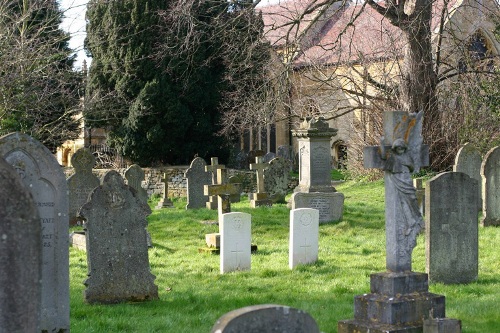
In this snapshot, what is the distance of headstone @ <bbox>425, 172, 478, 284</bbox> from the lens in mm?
11117

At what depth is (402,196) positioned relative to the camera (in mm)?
8719

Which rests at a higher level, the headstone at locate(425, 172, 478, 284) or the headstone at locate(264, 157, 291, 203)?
the headstone at locate(264, 157, 291, 203)

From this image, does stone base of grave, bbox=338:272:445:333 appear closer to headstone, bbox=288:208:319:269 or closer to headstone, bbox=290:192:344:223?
headstone, bbox=288:208:319:269

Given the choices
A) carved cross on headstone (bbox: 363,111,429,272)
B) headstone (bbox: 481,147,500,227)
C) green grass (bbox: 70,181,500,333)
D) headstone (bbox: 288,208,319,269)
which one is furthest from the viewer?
headstone (bbox: 481,147,500,227)

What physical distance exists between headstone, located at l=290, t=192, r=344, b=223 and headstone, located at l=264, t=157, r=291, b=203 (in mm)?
5027

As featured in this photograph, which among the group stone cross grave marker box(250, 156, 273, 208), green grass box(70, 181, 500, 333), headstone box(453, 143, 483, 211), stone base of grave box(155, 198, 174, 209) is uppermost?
headstone box(453, 143, 483, 211)

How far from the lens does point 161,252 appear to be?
1498 cm

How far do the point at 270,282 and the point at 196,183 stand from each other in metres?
12.3

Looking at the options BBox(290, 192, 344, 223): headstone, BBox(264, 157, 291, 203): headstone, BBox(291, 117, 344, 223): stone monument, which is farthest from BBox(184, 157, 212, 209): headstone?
BBox(290, 192, 344, 223): headstone

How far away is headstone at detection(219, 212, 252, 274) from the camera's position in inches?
491

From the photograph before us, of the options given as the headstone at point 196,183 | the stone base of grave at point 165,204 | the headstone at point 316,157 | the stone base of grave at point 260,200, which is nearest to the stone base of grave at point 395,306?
the headstone at point 316,157

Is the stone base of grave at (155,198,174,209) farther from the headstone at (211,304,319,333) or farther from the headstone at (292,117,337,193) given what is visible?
the headstone at (211,304,319,333)

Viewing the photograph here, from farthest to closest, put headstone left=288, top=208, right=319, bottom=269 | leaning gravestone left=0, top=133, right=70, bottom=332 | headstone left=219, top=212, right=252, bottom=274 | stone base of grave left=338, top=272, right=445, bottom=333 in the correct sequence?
1. headstone left=288, top=208, right=319, bottom=269
2. headstone left=219, top=212, right=252, bottom=274
3. stone base of grave left=338, top=272, right=445, bottom=333
4. leaning gravestone left=0, top=133, right=70, bottom=332

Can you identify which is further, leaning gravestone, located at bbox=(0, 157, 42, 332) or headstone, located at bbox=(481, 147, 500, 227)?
headstone, located at bbox=(481, 147, 500, 227)
